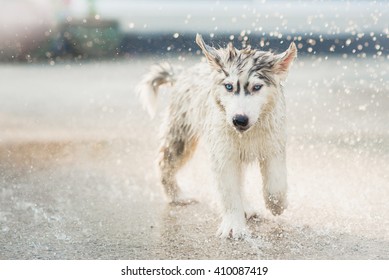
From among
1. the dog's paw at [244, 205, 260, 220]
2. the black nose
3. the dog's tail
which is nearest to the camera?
the black nose

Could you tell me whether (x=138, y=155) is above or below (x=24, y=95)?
below

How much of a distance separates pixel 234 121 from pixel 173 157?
0.67m

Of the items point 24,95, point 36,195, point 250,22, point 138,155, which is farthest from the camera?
point 24,95

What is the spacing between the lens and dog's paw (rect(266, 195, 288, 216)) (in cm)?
290

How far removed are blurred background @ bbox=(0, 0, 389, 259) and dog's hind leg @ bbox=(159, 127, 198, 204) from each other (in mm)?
71

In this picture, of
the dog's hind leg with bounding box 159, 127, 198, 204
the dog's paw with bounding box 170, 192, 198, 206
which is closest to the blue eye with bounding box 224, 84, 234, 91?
the dog's hind leg with bounding box 159, 127, 198, 204

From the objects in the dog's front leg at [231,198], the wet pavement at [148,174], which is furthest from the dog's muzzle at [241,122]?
the wet pavement at [148,174]

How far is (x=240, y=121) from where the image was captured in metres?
2.58

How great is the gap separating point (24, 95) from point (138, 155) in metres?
0.82

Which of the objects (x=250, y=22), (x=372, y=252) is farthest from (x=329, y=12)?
(x=372, y=252)

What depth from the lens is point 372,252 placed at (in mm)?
2797

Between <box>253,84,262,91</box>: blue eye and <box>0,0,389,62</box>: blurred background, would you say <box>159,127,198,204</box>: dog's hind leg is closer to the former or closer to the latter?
<box>0,0,389,62</box>: blurred background
